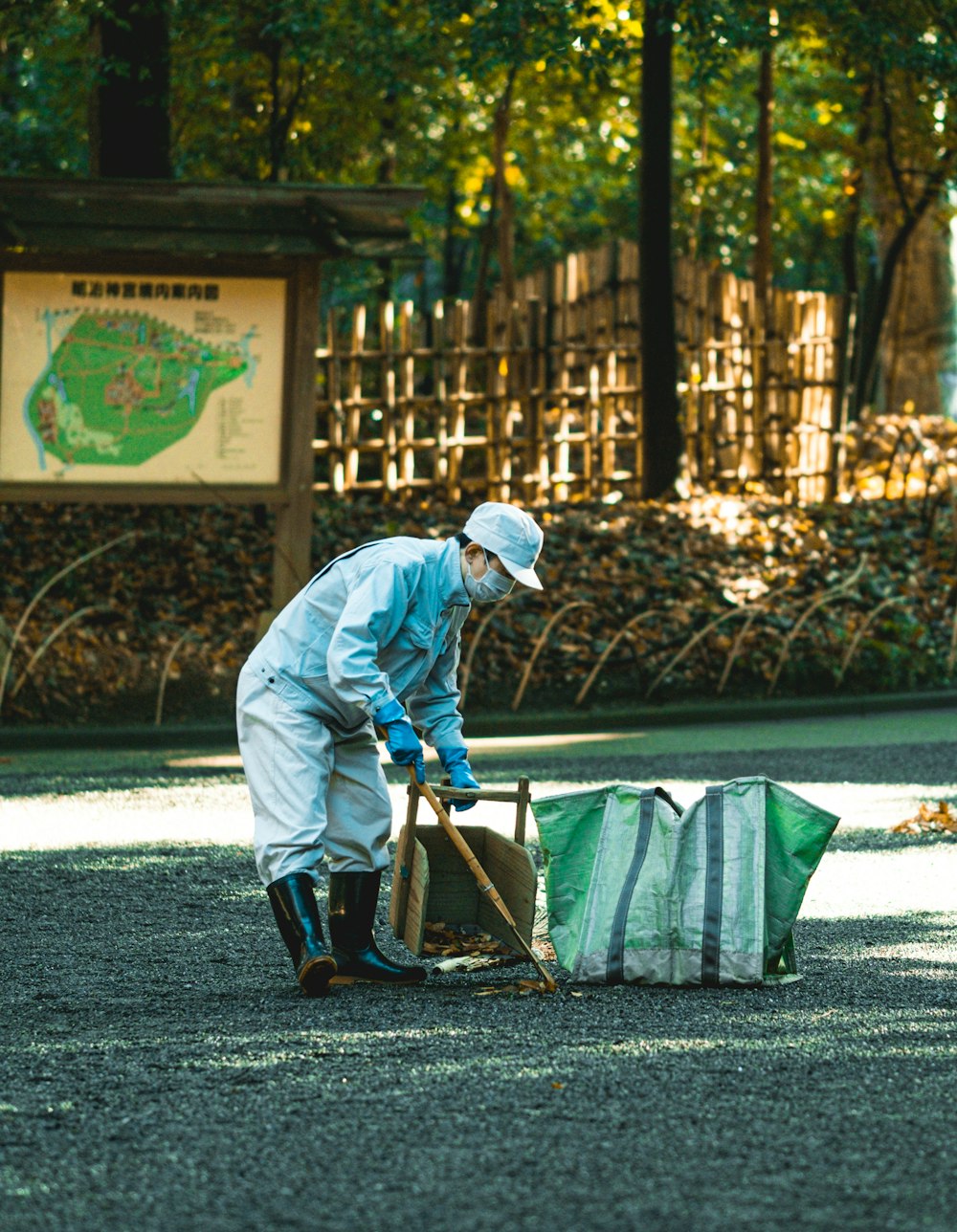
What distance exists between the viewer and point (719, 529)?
1541 centimetres

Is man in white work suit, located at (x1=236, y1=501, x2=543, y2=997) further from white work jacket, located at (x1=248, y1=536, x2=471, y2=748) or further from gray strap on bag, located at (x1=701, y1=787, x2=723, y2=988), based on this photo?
gray strap on bag, located at (x1=701, y1=787, x2=723, y2=988)

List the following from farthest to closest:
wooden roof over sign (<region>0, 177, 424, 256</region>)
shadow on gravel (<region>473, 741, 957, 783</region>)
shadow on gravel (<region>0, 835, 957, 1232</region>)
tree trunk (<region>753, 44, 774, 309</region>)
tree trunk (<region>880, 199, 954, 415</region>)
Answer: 1. tree trunk (<region>880, 199, 954, 415</region>)
2. tree trunk (<region>753, 44, 774, 309</region>)
3. wooden roof over sign (<region>0, 177, 424, 256</region>)
4. shadow on gravel (<region>473, 741, 957, 783</region>)
5. shadow on gravel (<region>0, 835, 957, 1232</region>)

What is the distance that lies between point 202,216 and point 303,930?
7.28m

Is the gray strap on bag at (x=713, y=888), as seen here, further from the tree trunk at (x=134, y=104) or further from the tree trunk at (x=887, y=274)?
the tree trunk at (x=887, y=274)

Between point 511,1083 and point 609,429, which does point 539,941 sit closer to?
point 511,1083

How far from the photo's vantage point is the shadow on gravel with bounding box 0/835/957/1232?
340 cm

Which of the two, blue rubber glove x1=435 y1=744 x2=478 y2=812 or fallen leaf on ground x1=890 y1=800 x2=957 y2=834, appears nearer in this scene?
blue rubber glove x1=435 y1=744 x2=478 y2=812

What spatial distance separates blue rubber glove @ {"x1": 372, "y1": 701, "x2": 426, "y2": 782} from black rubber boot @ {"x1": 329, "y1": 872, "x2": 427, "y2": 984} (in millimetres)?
525

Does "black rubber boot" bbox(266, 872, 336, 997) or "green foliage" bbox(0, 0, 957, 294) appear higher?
"green foliage" bbox(0, 0, 957, 294)

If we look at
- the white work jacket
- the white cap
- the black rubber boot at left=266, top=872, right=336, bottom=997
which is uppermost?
the white cap

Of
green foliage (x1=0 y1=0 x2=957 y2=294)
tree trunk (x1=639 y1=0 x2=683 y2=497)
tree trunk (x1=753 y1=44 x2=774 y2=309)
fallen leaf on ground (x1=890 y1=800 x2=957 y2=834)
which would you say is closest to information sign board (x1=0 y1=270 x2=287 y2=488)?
green foliage (x1=0 y1=0 x2=957 y2=294)

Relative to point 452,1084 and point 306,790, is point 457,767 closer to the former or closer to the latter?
point 306,790

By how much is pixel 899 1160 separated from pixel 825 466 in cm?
1549

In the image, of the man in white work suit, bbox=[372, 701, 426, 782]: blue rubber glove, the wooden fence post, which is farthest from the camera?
the wooden fence post
